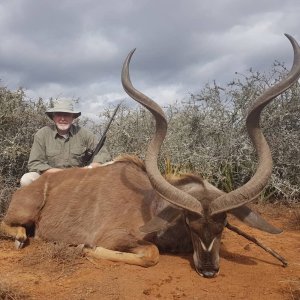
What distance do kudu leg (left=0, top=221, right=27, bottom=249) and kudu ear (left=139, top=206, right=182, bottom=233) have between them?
164cm

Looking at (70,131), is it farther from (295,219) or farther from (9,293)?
(9,293)

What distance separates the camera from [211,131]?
795 centimetres

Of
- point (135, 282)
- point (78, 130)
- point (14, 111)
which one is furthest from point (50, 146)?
point (135, 282)

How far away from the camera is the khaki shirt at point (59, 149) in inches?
253

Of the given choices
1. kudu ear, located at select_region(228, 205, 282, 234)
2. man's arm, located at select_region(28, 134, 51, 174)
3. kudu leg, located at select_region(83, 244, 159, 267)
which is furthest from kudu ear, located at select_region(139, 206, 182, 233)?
man's arm, located at select_region(28, 134, 51, 174)

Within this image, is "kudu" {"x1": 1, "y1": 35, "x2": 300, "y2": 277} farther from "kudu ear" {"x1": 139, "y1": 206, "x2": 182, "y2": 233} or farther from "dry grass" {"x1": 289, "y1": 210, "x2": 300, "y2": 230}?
"dry grass" {"x1": 289, "y1": 210, "x2": 300, "y2": 230}

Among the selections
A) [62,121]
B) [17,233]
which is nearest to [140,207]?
[17,233]

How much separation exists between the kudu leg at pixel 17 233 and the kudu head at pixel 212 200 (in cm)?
176

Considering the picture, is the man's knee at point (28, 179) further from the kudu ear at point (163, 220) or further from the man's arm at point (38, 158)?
the kudu ear at point (163, 220)

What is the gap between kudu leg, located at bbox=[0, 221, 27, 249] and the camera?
5117 mm

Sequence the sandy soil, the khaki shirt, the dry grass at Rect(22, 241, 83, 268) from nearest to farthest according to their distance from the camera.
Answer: the sandy soil < the dry grass at Rect(22, 241, 83, 268) < the khaki shirt

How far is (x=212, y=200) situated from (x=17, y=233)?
236 centimetres

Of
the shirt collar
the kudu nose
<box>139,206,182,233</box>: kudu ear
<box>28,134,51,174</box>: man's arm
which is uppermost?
the shirt collar

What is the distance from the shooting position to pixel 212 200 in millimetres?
4199
